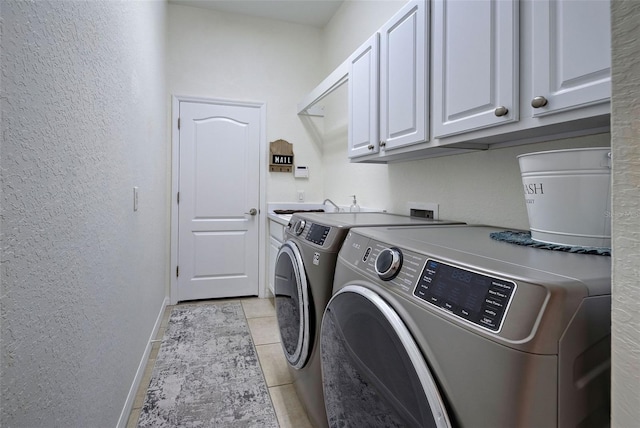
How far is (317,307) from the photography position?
1.40 metres

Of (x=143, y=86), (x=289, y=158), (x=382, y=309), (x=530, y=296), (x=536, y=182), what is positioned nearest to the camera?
(x=530, y=296)

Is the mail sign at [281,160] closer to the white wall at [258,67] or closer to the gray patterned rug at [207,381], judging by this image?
the white wall at [258,67]

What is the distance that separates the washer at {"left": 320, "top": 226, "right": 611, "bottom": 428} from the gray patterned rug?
95 centimetres

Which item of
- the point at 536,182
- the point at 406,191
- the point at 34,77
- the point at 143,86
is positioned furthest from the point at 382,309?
the point at 143,86

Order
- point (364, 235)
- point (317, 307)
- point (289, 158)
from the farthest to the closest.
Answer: point (289, 158) < point (317, 307) < point (364, 235)

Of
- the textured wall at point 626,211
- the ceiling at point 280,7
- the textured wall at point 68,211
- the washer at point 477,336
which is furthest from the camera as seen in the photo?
the ceiling at point 280,7

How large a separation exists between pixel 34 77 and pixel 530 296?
40.1 inches

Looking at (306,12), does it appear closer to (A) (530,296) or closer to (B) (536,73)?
(B) (536,73)

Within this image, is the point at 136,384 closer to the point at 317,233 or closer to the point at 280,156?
the point at 317,233

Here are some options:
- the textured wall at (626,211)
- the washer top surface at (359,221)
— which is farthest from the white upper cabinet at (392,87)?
the textured wall at (626,211)

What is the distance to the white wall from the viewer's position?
334 centimetres

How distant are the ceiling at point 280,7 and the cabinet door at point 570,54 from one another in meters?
2.71

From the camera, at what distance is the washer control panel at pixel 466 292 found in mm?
585

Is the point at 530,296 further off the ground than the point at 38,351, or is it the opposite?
the point at 530,296
